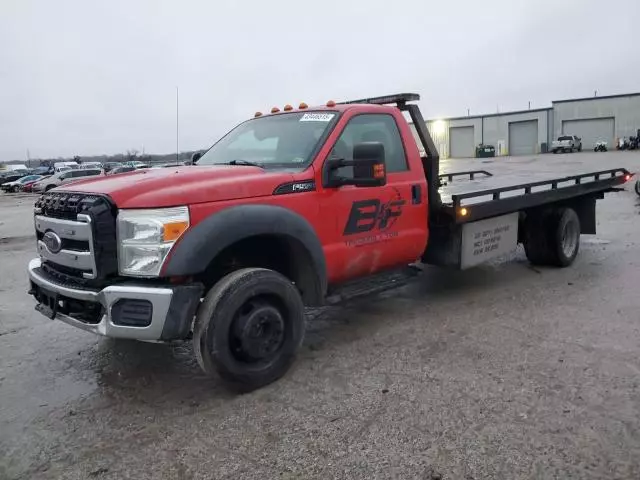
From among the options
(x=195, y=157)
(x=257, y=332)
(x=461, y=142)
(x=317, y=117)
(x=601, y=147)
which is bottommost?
(x=257, y=332)

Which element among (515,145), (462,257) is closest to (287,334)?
(462,257)

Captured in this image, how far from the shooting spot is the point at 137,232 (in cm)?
338

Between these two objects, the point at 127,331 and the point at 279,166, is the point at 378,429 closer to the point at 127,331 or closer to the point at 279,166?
the point at 127,331

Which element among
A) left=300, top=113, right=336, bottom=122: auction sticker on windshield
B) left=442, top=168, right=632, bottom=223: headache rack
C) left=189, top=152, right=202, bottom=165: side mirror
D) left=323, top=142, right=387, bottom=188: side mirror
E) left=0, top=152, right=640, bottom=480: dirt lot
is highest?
left=300, top=113, right=336, bottom=122: auction sticker on windshield

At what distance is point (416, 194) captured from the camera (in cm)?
500

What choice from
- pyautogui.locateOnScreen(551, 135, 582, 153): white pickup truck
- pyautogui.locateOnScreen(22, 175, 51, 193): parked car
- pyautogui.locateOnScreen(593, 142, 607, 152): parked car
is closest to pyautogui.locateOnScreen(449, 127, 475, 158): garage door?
pyautogui.locateOnScreen(551, 135, 582, 153): white pickup truck

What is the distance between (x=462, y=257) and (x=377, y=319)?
110 centimetres

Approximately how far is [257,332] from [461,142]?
213 feet

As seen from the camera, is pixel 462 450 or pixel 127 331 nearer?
pixel 462 450

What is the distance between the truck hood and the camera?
341cm

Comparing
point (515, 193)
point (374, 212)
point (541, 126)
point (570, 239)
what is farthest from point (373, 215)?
point (541, 126)

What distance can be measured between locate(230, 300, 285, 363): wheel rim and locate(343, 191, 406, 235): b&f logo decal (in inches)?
38.9

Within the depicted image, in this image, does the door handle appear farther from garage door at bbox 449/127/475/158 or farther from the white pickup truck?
garage door at bbox 449/127/475/158

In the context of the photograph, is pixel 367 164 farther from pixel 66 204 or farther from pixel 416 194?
pixel 66 204
